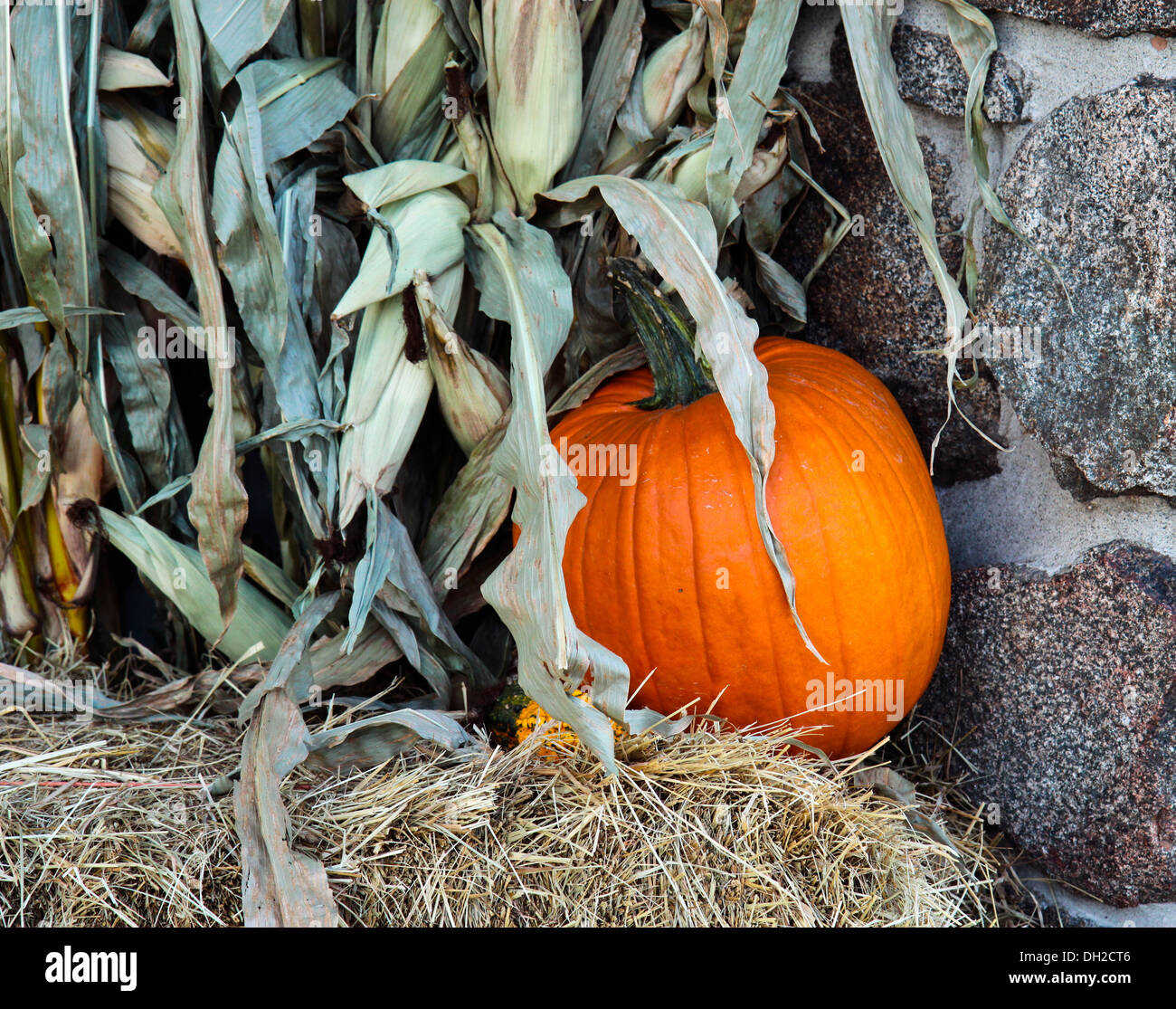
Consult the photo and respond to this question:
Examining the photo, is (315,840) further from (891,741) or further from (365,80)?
(365,80)

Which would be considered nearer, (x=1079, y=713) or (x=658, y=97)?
(x=1079, y=713)

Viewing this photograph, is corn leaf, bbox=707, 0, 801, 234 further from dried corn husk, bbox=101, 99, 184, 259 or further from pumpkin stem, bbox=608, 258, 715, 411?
dried corn husk, bbox=101, 99, 184, 259

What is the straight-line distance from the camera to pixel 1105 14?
974 millimetres

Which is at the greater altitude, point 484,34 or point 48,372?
point 484,34

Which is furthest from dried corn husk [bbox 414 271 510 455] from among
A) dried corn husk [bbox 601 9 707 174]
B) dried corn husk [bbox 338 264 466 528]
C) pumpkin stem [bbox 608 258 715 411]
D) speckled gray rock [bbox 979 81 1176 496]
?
speckled gray rock [bbox 979 81 1176 496]

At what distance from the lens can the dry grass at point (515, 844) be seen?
2.95 ft

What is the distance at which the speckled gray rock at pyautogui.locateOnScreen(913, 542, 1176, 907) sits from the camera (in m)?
0.99

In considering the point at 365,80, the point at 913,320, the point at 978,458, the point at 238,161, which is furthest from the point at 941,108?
the point at 238,161

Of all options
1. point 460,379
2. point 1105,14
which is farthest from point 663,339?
point 1105,14

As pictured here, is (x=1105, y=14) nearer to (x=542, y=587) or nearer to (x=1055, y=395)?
(x=1055, y=395)

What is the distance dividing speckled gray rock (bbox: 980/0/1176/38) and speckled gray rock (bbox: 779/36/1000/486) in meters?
0.16

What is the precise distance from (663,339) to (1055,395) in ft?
1.30

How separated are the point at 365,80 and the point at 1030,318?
0.75 m

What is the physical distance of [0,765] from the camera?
103 centimetres
